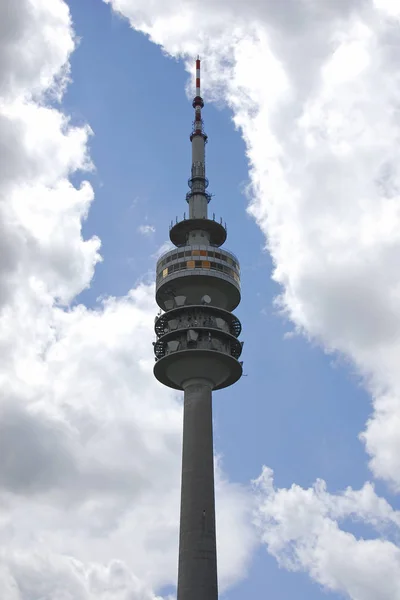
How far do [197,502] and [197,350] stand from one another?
14.4 metres

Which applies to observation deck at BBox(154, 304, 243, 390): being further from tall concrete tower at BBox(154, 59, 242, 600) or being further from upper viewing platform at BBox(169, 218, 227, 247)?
upper viewing platform at BBox(169, 218, 227, 247)

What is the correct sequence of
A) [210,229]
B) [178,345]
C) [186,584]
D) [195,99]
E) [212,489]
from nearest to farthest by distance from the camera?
[186,584]
[212,489]
[178,345]
[210,229]
[195,99]

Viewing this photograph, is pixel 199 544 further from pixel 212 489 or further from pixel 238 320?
pixel 238 320

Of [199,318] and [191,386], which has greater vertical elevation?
[199,318]

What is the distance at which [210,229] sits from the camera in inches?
3420

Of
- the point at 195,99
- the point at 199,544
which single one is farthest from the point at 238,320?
the point at 195,99

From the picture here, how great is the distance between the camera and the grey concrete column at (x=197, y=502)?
67062mm

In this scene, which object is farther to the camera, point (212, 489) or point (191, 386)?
point (191, 386)

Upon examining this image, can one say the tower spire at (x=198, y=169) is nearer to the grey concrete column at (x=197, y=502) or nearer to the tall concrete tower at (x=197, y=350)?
the tall concrete tower at (x=197, y=350)

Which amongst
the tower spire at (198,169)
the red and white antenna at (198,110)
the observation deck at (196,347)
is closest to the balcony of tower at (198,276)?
the observation deck at (196,347)

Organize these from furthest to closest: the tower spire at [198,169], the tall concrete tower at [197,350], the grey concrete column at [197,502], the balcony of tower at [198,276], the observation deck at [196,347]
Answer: the tower spire at [198,169], the balcony of tower at [198,276], the observation deck at [196,347], the tall concrete tower at [197,350], the grey concrete column at [197,502]

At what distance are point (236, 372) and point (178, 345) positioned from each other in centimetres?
688

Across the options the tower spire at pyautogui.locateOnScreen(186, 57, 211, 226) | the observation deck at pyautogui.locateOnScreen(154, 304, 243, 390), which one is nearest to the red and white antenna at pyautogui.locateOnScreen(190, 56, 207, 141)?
the tower spire at pyautogui.locateOnScreen(186, 57, 211, 226)

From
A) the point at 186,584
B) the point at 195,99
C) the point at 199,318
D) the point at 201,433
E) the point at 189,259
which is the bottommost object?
the point at 186,584
